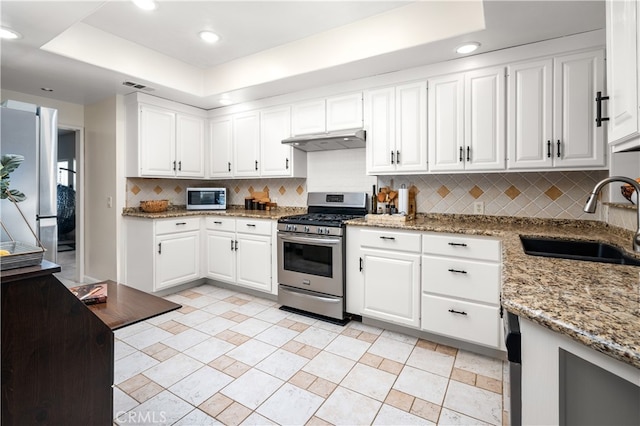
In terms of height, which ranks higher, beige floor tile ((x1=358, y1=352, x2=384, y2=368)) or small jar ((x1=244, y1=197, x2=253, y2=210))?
small jar ((x1=244, y1=197, x2=253, y2=210))

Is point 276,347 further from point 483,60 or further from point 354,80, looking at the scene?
point 483,60

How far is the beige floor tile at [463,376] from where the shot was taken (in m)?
2.01

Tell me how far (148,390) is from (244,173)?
258 centimetres

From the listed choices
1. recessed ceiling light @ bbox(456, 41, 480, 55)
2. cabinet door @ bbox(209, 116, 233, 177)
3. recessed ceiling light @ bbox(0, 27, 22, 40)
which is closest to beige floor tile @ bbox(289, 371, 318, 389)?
recessed ceiling light @ bbox(456, 41, 480, 55)

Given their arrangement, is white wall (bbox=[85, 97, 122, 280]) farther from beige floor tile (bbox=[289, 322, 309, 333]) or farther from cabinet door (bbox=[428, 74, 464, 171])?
cabinet door (bbox=[428, 74, 464, 171])

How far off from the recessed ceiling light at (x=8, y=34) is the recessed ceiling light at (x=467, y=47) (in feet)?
10.4

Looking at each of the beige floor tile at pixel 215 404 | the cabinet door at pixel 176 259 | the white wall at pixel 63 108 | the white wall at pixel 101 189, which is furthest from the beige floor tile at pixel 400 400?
the white wall at pixel 63 108

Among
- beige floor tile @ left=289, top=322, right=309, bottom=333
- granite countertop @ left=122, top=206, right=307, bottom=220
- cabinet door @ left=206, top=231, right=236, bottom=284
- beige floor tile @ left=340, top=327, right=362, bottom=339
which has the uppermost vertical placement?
granite countertop @ left=122, top=206, right=307, bottom=220

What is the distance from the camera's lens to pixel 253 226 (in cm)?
348

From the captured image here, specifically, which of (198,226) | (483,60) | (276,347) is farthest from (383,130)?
(198,226)

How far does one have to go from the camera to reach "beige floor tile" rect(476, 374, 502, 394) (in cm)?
192

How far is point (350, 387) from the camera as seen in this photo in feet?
6.40
